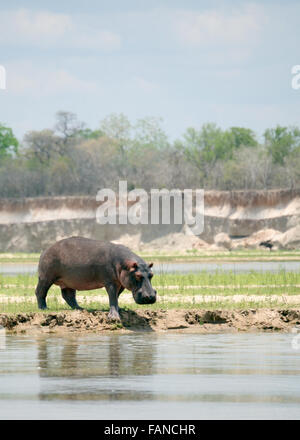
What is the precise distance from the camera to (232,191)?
7925 centimetres

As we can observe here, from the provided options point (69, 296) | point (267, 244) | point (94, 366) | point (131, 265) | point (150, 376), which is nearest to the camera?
point (150, 376)

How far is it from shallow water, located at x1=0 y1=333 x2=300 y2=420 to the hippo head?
2.39ft

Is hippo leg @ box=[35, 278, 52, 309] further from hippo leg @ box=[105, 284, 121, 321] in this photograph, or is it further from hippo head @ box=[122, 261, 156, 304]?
hippo head @ box=[122, 261, 156, 304]

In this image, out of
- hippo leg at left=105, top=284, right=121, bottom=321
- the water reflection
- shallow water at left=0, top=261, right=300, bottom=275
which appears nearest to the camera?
the water reflection

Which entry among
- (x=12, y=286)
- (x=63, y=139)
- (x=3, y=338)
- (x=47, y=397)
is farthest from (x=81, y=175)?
(x=47, y=397)

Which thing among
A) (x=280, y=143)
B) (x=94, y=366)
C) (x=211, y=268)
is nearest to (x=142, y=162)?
(x=280, y=143)

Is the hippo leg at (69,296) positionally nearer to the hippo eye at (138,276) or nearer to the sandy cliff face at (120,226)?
the hippo eye at (138,276)

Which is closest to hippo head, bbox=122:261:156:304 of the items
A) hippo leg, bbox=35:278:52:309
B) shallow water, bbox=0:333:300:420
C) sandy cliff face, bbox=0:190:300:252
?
shallow water, bbox=0:333:300:420

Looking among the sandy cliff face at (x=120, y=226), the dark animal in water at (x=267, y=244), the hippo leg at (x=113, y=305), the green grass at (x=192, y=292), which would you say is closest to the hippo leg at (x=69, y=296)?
the green grass at (x=192, y=292)

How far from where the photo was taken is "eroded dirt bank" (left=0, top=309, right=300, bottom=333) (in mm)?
17312

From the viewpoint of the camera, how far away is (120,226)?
251 feet

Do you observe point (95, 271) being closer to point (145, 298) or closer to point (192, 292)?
point (145, 298)

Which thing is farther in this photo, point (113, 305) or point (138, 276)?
point (113, 305)

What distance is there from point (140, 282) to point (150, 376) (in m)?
5.34
